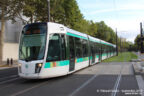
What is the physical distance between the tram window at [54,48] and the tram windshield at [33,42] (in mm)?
397

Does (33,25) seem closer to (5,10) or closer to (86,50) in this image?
(86,50)

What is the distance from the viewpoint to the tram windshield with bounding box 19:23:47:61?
9492 mm

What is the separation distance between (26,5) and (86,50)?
408 inches

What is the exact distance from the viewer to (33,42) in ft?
32.0

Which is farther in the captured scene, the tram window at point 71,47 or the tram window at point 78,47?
the tram window at point 78,47

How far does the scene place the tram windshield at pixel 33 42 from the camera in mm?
9492

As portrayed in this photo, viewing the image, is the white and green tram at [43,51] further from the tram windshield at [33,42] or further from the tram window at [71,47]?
the tram window at [71,47]

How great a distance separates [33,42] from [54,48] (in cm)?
116

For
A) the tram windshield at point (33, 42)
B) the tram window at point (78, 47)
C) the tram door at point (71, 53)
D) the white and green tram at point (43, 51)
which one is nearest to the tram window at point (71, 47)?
the tram door at point (71, 53)

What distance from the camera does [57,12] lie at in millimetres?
27219

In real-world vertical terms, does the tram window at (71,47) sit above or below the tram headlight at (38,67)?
above

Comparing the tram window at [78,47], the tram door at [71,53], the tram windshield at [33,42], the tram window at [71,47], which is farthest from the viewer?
the tram window at [78,47]

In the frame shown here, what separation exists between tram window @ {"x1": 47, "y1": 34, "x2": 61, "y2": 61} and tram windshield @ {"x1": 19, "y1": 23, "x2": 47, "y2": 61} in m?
0.40

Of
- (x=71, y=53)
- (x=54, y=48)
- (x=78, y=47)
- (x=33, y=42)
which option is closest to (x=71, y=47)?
(x=71, y=53)
